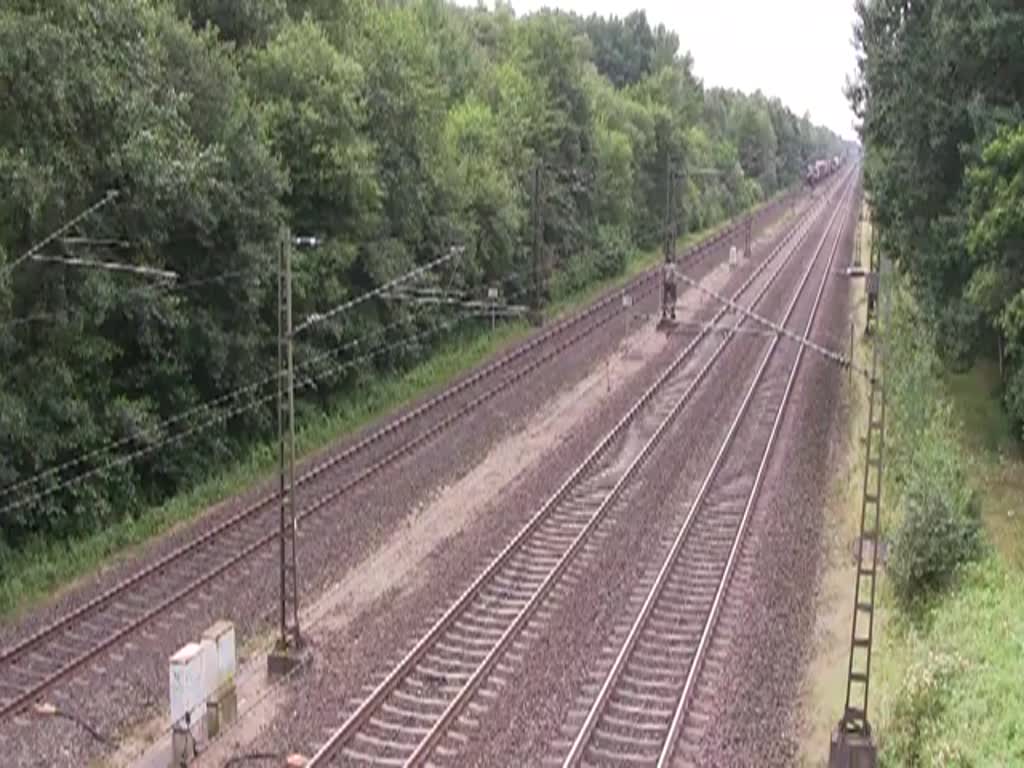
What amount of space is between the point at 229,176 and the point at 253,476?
687 centimetres

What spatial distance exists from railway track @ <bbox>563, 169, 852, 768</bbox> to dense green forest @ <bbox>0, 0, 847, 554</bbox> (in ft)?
22.8

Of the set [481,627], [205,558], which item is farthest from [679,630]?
[205,558]

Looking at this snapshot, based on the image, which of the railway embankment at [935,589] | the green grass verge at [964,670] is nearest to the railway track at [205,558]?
the railway embankment at [935,589]

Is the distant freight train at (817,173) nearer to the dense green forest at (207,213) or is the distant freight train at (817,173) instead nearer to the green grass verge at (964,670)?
the dense green forest at (207,213)

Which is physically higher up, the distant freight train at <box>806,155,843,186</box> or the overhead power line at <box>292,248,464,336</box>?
the distant freight train at <box>806,155,843,186</box>

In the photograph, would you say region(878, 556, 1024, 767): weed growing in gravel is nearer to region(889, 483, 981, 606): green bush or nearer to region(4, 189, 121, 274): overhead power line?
region(889, 483, 981, 606): green bush

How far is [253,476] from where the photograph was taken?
29906 mm

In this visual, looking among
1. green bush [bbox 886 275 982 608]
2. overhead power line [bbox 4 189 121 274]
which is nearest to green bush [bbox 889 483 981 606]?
green bush [bbox 886 275 982 608]

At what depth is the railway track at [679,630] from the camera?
16656 millimetres

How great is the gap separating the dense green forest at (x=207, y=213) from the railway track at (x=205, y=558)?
2336mm

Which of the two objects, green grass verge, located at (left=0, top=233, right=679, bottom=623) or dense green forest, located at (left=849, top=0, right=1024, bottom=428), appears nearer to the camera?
green grass verge, located at (left=0, top=233, right=679, bottom=623)

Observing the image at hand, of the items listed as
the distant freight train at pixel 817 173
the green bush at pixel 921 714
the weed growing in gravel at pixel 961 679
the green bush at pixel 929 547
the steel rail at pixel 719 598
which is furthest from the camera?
the distant freight train at pixel 817 173

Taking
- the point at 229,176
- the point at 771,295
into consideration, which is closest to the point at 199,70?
the point at 229,176

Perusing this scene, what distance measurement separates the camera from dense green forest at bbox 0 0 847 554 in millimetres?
22625
